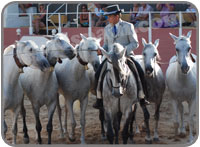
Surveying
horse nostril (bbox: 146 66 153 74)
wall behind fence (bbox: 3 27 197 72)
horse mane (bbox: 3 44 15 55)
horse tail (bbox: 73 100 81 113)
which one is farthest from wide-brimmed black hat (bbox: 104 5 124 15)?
horse tail (bbox: 73 100 81 113)

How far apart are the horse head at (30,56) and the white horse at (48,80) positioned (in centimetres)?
27

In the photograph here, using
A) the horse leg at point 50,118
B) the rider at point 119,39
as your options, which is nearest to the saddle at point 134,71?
the rider at point 119,39

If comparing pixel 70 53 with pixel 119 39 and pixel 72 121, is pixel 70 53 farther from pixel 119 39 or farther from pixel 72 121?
pixel 72 121

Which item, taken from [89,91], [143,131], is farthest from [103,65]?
[143,131]

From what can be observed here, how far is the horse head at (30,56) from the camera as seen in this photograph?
8602 millimetres

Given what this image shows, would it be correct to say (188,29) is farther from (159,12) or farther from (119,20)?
(119,20)

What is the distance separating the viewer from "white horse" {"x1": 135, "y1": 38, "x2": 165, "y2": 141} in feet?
29.2

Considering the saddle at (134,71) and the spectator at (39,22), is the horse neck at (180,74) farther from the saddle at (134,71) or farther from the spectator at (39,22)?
the spectator at (39,22)

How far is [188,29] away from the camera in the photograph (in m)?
9.34

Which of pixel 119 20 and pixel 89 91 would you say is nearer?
pixel 119 20

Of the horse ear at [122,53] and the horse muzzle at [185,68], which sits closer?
the horse ear at [122,53]

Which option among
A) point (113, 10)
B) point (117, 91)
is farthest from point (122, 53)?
point (113, 10)

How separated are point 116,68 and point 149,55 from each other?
1.09m

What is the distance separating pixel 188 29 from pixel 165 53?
555mm
